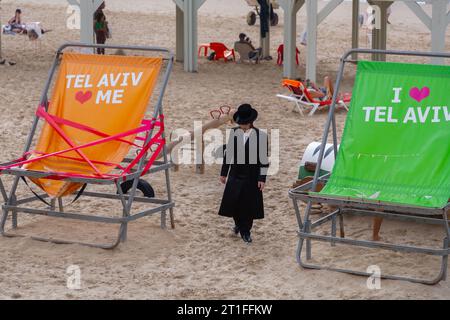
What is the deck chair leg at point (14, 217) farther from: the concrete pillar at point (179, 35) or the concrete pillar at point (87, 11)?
the concrete pillar at point (179, 35)

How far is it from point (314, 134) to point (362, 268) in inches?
206

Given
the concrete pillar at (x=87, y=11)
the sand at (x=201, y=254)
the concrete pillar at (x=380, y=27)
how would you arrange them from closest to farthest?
the sand at (x=201, y=254), the concrete pillar at (x=87, y=11), the concrete pillar at (x=380, y=27)

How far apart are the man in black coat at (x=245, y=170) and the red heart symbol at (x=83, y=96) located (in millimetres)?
1297

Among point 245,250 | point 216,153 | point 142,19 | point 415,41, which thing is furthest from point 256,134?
point 142,19

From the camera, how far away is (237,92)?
632 inches

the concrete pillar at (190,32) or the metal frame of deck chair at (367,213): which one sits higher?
the concrete pillar at (190,32)

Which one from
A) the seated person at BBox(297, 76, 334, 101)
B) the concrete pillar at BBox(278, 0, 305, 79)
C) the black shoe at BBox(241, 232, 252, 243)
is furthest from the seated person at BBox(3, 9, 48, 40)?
the black shoe at BBox(241, 232, 252, 243)

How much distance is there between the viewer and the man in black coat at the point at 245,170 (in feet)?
27.9

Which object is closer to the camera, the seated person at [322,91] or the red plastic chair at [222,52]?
the seated person at [322,91]

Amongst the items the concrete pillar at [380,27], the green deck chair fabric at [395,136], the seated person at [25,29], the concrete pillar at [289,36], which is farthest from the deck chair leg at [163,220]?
the seated person at [25,29]

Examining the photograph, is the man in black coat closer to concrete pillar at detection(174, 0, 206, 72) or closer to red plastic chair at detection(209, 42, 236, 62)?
concrete pillar at detection(174, 0, 206, 72)

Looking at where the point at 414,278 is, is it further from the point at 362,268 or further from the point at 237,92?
the point at 237,92

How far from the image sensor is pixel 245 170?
28.2ft

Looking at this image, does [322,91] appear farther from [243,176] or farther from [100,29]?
[243,176]
